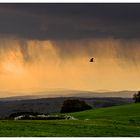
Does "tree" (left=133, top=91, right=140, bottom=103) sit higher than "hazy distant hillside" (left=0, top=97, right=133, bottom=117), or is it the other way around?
"tree" (left=133, top=91, right=140, bottom=103)

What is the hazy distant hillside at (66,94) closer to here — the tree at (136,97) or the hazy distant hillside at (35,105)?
the hazy distant hillside at (35,105)

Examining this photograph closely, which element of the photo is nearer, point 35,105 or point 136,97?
point 35,105

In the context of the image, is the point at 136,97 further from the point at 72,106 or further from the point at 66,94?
the point at 66,94

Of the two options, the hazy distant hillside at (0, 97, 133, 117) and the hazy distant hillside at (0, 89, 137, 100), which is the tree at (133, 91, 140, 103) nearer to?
the hazy distant hillside at (0, 97, 133, 117)

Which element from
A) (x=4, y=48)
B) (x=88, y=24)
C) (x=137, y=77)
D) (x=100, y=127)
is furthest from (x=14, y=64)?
(x=100, y=127)

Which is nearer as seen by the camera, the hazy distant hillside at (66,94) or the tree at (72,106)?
the hazy distant hillside at (66,94)

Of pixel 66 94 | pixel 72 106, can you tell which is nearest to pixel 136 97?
pixel 72 106

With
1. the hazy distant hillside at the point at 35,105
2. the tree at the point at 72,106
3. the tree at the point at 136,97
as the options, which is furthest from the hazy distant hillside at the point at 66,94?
the tree at the point at 136,97

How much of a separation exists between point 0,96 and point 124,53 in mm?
10235

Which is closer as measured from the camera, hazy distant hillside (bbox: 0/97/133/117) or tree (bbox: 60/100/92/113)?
hazy distant hillside (bbox: 0/97/133/117)

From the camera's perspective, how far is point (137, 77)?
159 ft

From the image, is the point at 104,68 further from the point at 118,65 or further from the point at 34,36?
the point at 34,36

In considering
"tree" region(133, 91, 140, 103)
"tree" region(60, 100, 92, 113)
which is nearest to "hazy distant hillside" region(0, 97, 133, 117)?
"tree" region(60, 100, 92, 113)

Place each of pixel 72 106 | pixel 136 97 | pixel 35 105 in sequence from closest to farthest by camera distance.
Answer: pixel 35 105, pixel 72 106, pixel 136 97
